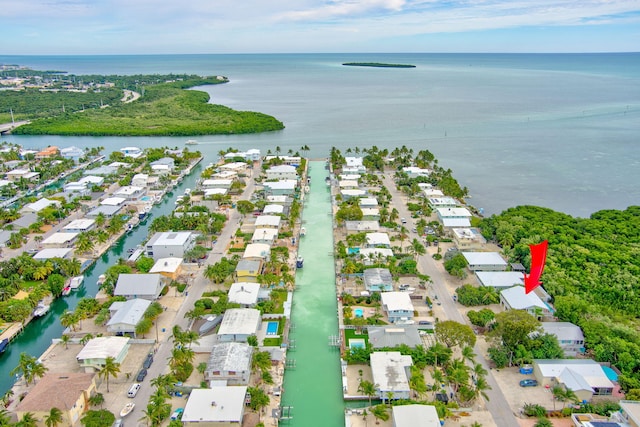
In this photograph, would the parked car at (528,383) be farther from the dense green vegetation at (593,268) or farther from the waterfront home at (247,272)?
the waterfront home at (247,272)

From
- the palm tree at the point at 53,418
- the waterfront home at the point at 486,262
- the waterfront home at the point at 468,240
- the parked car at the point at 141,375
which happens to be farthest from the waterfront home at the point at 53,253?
the waterfront home at the point at 468,240

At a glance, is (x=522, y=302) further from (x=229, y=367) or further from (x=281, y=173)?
(x=281, y=173)

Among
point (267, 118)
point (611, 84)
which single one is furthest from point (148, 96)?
point (611, 84)

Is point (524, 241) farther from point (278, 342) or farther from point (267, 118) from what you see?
point (267, 118)

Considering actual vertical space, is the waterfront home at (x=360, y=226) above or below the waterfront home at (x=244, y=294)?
above

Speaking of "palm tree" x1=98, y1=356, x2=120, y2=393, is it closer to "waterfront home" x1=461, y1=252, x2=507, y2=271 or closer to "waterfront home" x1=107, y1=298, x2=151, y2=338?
"waterfront home" x1=107, y1=298, x2=151, y2=338

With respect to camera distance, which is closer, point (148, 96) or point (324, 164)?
point (324, 164)

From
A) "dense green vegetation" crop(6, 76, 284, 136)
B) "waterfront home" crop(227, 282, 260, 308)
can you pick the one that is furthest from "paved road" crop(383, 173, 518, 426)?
"dense green vegetation" crop(6, 76, 284, 136)

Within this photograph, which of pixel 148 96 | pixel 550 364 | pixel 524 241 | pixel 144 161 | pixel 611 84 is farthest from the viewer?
pixel 611 84

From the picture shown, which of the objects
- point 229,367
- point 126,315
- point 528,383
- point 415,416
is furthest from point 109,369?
point 528,383
